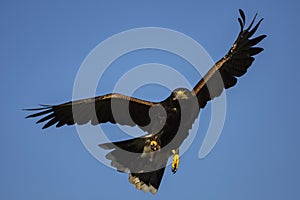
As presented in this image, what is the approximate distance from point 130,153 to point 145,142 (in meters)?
0.43

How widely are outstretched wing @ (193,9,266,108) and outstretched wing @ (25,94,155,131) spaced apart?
130 centimetres

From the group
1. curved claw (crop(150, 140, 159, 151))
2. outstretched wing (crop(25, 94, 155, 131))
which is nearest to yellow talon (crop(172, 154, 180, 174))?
curved claw (crop(150, 140, 159, 151))

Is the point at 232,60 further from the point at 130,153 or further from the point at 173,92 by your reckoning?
the point at 130,153

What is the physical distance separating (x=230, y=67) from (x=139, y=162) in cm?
310

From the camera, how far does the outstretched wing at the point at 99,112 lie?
11.1 meters

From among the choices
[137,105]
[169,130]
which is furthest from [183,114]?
[137,105]

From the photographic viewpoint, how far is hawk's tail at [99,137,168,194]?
1095 cm

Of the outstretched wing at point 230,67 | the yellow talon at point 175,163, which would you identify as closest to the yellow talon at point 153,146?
the yellow talon at point 175,163

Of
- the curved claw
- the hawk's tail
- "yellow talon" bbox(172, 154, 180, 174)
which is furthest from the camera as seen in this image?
the hawk's tail

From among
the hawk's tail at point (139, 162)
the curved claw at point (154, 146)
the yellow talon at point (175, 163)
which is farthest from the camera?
the hawk's tail at point (139, 162)

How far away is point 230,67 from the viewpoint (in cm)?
1151

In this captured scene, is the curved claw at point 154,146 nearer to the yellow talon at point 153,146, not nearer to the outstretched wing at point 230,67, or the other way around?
the yellow talon at point 153,146

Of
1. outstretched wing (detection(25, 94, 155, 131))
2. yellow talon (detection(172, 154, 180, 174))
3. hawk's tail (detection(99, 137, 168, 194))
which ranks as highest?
outstretched wing (detection(25, 94, 155, 131))

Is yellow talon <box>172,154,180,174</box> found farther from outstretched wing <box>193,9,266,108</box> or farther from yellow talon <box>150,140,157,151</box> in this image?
outstretched wing <box>193,9,266,108</box>
